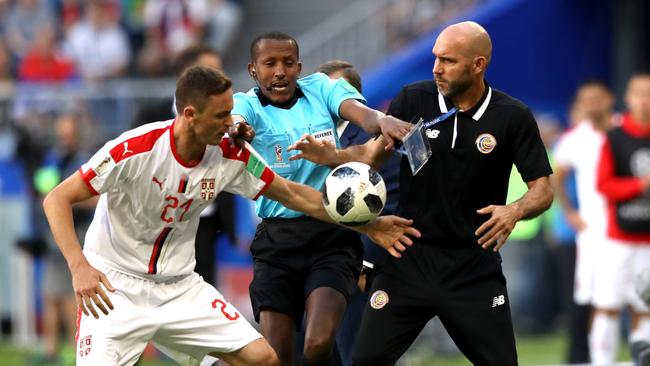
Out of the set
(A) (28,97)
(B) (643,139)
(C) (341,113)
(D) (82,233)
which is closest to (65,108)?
(A) (28,97)

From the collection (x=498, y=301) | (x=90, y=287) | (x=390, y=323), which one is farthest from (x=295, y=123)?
(x=90, y=287)

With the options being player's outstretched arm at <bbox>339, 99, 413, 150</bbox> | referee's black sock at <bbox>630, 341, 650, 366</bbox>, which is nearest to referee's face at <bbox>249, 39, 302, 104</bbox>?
player's outstretched arm at <bbox>339, 99, 413, 150</bbox>

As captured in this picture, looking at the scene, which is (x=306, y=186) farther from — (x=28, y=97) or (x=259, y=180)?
(x=28, y=97)

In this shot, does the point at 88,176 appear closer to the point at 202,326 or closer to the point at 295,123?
the point at 202,326

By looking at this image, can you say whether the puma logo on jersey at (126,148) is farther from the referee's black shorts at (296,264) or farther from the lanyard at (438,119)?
the lanyard at (438,119)

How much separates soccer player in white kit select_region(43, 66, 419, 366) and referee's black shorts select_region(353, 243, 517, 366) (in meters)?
0.28

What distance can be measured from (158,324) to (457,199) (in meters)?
1.91

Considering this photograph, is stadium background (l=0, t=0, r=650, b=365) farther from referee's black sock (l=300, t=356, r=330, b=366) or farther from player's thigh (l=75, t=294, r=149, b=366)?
player's thigh (l=75, t=294, r=149, b=366)

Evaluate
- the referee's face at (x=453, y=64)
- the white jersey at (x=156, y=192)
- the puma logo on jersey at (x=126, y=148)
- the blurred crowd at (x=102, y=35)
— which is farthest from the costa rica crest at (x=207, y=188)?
the blurred crowd at (x=102, y=35)

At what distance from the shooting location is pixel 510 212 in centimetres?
760

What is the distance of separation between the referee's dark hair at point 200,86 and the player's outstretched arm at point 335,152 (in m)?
0.57

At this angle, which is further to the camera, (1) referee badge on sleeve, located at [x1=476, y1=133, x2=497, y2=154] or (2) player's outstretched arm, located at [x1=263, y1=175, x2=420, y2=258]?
(1) referee badge on sleeve, located at [x1=476, y1=133, x2=497, y2=154]

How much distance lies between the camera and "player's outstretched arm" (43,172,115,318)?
23.6ft

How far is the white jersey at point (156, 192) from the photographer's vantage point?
7.43m
